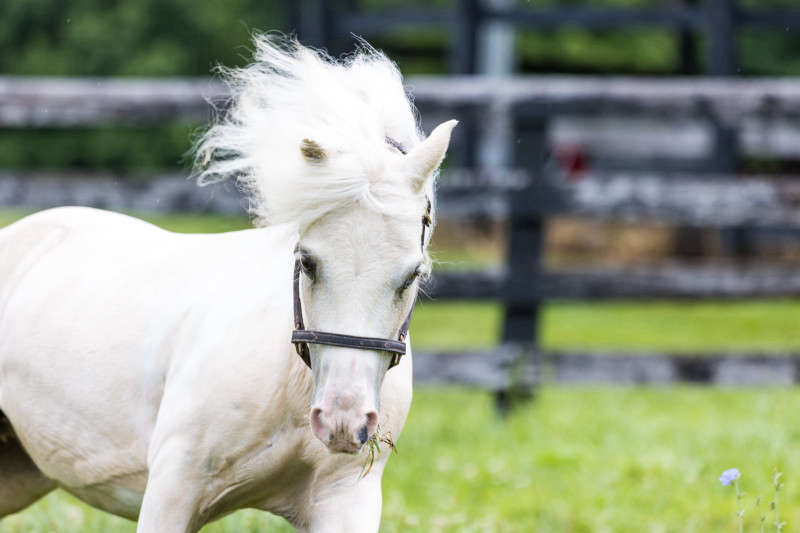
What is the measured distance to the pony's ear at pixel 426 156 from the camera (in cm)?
231

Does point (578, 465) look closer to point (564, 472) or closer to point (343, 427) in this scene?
point (564, 472)

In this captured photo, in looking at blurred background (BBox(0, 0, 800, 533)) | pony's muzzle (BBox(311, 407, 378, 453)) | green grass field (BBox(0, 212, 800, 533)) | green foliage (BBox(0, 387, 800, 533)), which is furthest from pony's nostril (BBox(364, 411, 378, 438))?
green foliage (BBox(0, 387, 800, 533))

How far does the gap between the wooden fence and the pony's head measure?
3.39 m

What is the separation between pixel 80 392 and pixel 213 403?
0.49 m

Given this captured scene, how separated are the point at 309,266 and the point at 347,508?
0.61m

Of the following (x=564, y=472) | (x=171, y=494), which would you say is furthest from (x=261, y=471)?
(x=564, y=472)

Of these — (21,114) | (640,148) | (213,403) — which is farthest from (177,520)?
(640,148)

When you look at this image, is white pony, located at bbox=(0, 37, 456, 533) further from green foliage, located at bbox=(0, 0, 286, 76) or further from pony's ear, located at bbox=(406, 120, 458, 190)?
green foliage, located at bbox=(0, 0, 286, 76)

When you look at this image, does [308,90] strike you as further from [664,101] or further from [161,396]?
[664,101]

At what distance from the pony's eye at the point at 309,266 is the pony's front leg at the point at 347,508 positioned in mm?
551

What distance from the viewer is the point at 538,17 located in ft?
38.2

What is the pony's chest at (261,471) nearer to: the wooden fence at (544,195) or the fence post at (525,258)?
the wooden fence at (544,195)

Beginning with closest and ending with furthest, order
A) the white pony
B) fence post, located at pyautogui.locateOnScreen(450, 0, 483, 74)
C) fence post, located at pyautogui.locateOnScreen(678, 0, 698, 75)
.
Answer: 1. the white pony
2. fence post, located at pyautogui.locateOnScreen(450, 0, 483, 74)
3. fence post, located at pyautogui.locateOnScreen(678, 0, 698, 75)

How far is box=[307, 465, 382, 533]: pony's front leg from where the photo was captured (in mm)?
2512
